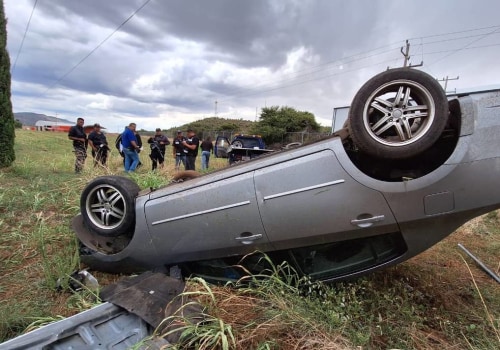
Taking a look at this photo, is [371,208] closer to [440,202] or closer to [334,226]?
[334,226]

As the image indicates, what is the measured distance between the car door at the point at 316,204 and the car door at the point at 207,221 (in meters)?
0.11

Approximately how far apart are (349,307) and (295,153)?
1.21 m

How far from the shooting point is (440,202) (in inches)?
84.0

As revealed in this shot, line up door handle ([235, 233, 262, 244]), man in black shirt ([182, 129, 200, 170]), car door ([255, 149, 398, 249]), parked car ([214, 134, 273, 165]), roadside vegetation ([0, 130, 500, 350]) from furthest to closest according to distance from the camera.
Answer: parked car ([214, 134, 273, 165])
man in black shirt ([182, 129, 200, 170])
door handle ([235, 233, 262, 244])
car door ([255, 149, 398, 249])
roadside vegetation ([0, 130, 500, 350])

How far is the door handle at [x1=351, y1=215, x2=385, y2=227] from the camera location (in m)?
2.21

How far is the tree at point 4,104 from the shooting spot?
674cm

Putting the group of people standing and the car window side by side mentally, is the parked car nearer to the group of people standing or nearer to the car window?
the group of people standing

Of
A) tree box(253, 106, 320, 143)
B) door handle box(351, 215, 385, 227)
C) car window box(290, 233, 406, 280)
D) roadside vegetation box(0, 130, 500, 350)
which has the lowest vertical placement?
roadside vegetation box(0, 130, 500, 350)

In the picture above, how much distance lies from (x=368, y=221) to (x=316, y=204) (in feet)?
1.16

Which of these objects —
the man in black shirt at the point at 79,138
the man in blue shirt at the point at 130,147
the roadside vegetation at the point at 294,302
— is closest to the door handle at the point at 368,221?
the roadside vegetation at the point at 294,302

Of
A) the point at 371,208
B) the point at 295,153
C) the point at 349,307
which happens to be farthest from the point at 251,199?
the point at 349,307

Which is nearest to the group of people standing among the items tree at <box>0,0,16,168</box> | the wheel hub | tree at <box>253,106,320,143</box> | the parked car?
tree at <box>0,0,16,168</box>

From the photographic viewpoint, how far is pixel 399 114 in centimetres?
218

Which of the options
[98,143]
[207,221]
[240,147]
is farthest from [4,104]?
[240,147]
